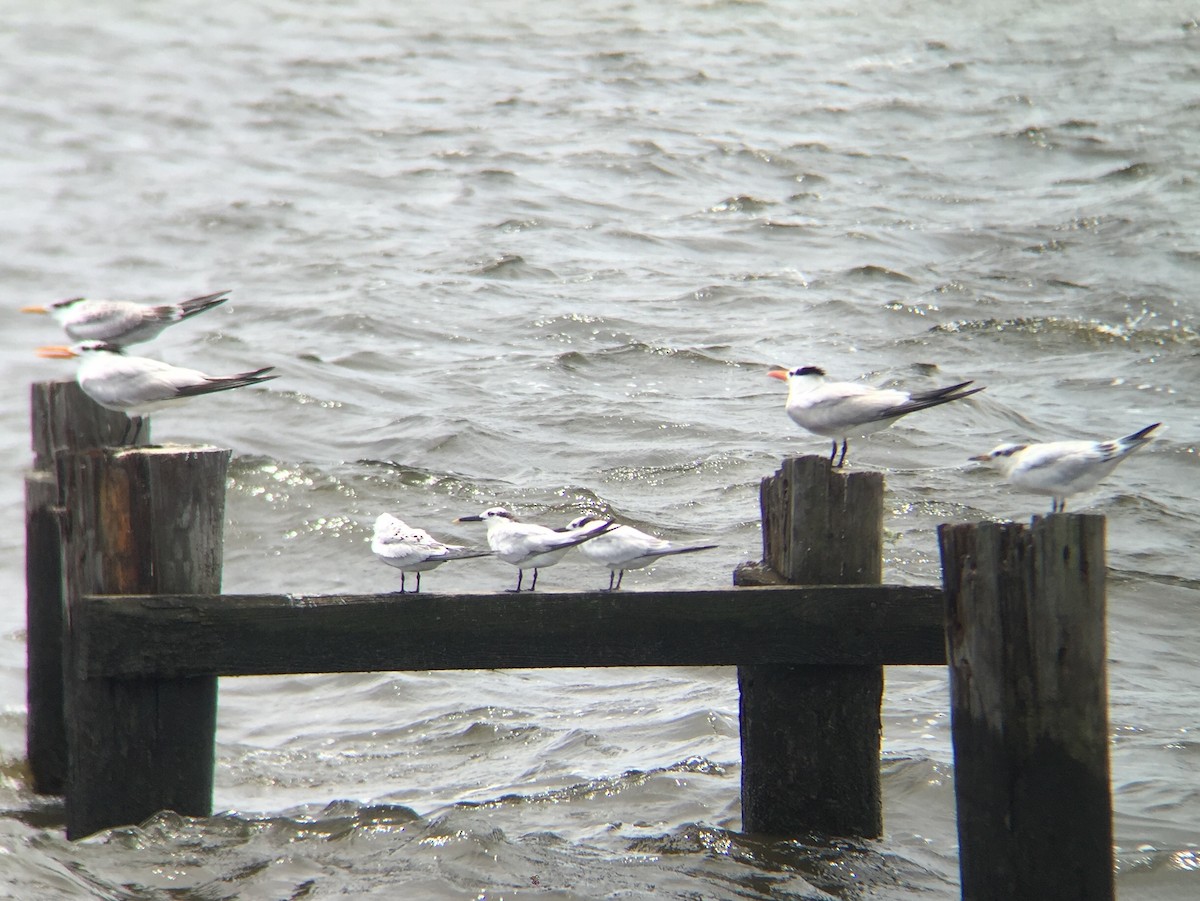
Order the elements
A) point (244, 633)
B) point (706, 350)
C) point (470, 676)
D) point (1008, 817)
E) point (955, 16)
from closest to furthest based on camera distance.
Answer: point (1008, 817) → point (244, 633) → point (470, 676) → point (706, 350) → point (955, 16)

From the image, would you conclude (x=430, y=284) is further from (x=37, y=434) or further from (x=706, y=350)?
(x=37, y=434)

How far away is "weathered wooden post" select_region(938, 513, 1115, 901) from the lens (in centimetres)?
387

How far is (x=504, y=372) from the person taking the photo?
1293cm

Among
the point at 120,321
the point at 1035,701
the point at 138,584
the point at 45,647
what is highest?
the point at 120,321

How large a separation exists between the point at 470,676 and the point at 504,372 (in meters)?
5.50

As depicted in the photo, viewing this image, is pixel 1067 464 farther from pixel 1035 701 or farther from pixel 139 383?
pixel 139 383

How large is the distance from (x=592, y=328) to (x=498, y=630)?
31.0 ft

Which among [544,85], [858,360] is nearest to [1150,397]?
[858,360]

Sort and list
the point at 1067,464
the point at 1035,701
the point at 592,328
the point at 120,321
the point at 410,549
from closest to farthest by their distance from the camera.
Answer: the point at 1035,701
the point at 1067,464
the point at 410,549
the point at 120,321
the point at 592,328

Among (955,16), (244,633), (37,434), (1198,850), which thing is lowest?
(1198,850)

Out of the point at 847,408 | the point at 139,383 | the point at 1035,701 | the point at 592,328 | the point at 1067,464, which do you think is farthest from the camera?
the point at 592,328

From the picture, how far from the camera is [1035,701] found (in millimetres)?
3920

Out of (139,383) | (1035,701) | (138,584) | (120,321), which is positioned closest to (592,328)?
(120,321)

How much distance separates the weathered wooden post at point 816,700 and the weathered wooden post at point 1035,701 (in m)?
0.82
